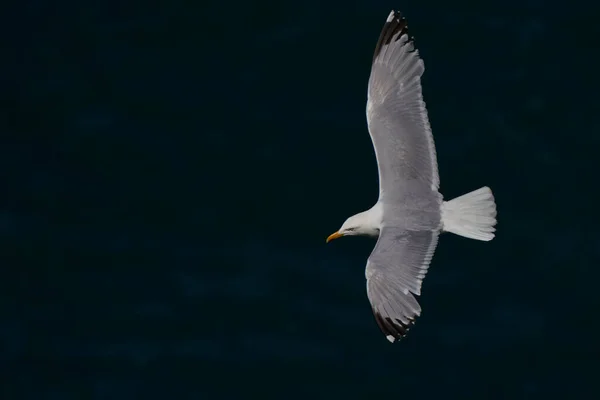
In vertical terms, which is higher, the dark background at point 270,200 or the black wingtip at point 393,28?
the black wingtip at point 393,28

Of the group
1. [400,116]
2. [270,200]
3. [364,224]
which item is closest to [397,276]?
[364,224]

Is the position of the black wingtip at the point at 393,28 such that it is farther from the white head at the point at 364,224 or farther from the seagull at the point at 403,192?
the white head at the point at 364,224

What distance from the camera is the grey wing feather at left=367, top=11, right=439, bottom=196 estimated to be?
15.8 m

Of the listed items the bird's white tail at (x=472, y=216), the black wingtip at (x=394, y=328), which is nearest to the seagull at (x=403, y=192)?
Answer: the bird's white tail at (x=472, y=216)

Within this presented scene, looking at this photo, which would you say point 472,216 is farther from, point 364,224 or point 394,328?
point 394,328

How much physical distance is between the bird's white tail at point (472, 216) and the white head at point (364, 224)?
2.44ft

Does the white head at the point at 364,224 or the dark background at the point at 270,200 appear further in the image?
the dark background at the point at 270,200

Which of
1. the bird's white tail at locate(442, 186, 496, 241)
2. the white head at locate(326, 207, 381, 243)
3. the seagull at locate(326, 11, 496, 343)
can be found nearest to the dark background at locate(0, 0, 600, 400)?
the white head at locate(326, 207, 381, 243)

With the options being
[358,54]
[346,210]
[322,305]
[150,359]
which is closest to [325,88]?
[358,54]

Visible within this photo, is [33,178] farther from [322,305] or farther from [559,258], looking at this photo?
[559,258]

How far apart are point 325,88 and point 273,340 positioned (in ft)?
13.1

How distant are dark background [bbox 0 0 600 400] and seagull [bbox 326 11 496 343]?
332cm

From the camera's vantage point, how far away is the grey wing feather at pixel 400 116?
51.8 feet

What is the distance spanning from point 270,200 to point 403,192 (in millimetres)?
4347
